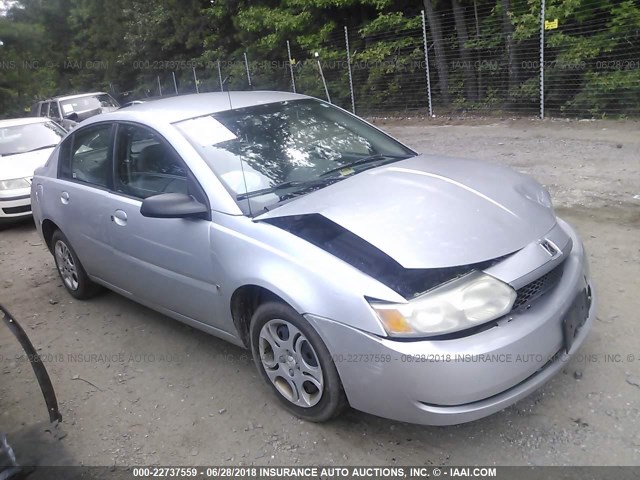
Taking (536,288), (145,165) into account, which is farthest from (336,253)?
(145,165)

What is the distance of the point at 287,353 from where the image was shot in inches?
115

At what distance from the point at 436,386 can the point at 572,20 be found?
10.5 meters

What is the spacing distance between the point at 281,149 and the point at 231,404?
1.58 m

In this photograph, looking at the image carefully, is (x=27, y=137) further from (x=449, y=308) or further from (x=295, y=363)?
(x=449, y=308)

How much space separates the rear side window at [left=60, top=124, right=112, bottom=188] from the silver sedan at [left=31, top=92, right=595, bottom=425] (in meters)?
0.03

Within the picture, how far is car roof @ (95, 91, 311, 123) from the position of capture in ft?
12.2

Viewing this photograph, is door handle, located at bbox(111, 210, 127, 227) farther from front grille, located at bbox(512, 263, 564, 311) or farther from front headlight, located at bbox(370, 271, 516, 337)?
front grille, located at bbox(512, 263, 564, 311)

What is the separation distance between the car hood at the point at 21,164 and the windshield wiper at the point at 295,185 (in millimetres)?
A: 6105

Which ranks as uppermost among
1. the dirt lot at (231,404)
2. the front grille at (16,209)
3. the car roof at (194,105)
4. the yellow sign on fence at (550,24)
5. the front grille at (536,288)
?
the yellow sign on fence at (550,24)

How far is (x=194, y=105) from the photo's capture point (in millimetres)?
3920

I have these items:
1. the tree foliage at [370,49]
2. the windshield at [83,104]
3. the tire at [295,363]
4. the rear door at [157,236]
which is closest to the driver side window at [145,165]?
the rear door at [157,236]

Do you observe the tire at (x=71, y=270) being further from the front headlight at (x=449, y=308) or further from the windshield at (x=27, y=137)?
the windshield at (x=27, y=137)

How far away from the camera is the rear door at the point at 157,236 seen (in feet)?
10.7

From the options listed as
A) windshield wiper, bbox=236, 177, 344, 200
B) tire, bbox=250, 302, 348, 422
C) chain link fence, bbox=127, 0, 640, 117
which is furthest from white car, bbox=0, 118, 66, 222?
chain link fence, bbox=127, 0, 640, 117
